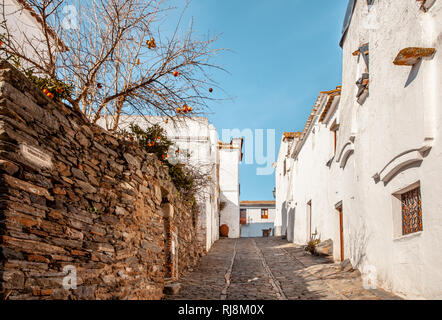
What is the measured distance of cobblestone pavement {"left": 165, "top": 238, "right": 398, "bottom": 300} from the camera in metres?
7.54

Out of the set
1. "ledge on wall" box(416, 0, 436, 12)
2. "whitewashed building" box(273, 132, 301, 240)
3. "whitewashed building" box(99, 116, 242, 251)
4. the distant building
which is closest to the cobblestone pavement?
"whitewashed building" box(99, 116, 242, 251)

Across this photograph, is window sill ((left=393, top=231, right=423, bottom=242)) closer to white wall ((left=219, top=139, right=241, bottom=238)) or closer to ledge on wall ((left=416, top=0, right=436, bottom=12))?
ledge on wall ((left=416, top=0, right=436, bottom=12))

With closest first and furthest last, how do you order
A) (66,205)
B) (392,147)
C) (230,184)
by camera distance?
(66,205)
(392,147)
(230,184)

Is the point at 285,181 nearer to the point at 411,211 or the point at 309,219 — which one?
the point at 309,219

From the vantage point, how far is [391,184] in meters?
6.95

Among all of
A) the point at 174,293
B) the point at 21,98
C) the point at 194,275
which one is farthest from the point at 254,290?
the point at 21,98

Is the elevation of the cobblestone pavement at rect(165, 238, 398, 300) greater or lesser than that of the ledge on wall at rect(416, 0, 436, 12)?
lesser

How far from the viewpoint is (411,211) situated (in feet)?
21.0

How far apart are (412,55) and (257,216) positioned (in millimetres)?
31662

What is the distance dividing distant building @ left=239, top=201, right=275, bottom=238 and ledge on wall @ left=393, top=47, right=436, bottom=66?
31139 millimetres

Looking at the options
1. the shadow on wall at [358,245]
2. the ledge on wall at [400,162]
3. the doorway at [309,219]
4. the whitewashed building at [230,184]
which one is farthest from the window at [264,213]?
the ledge on wall at [400,162]

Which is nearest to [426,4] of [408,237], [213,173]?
[408,237]

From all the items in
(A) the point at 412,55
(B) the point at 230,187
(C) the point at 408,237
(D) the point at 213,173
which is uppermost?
(B) the point at 230,187

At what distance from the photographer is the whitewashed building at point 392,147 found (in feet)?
17.9
